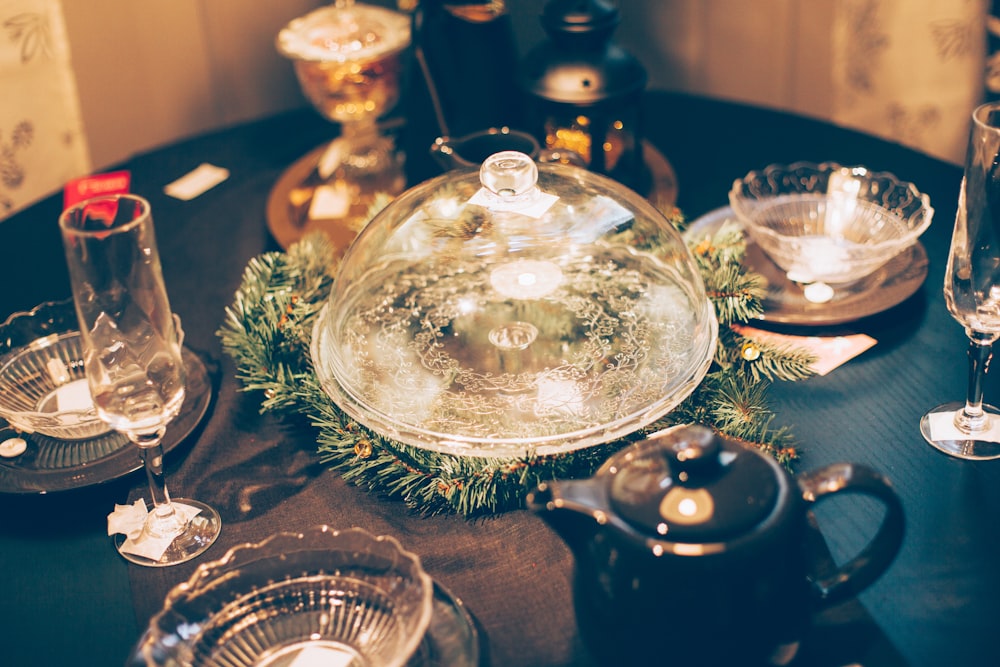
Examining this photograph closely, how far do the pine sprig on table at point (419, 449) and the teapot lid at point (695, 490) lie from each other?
0.77 ft

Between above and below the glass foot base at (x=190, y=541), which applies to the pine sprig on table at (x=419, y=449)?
above

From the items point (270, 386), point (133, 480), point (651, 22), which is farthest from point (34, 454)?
point (651, 22)

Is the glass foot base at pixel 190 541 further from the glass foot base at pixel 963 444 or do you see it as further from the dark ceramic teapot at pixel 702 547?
the glass foot base at pixel 963 444

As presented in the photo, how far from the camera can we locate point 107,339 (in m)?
0.81

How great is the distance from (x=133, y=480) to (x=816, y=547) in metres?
0.62

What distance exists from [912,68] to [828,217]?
46.3 inches

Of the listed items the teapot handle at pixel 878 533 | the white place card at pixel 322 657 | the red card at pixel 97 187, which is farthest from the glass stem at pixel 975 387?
the red card at pixel 97 187

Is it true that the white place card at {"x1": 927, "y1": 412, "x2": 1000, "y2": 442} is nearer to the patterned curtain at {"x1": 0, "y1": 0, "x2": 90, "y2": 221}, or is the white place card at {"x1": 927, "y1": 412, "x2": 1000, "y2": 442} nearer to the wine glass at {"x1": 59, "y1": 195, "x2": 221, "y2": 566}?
the wine glass at {"x1": 59, "y1": 195, "x2": 221, "y2": 566}

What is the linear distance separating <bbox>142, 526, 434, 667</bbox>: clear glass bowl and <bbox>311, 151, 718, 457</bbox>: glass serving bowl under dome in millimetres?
130

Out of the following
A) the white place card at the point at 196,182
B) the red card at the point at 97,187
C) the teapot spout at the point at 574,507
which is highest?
the red card at the point at 97,187

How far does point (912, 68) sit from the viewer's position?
2215 millimetres

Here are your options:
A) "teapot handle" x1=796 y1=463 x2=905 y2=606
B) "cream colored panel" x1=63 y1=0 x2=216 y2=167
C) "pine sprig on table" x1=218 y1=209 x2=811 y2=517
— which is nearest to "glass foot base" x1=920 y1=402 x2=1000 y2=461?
"pine sprig on table" x1=218 y1=209 x2=811 y2=517

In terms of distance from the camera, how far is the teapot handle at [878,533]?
0.67m

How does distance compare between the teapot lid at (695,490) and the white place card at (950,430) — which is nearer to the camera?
the teapot lid at (695,490)
